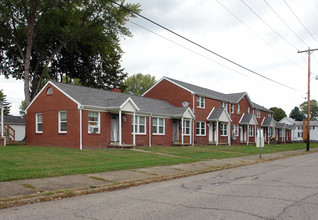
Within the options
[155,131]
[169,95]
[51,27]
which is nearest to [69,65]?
[51,27]

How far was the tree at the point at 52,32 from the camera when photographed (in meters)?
30.0

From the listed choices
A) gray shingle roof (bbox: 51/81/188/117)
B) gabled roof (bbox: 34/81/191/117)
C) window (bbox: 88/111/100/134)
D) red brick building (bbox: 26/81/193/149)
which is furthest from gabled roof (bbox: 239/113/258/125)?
window (bbox: 88/111/100/134)

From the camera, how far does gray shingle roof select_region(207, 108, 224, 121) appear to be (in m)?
34.8

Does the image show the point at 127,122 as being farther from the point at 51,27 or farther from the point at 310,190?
the point at 310,190

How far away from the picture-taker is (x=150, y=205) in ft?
22.4

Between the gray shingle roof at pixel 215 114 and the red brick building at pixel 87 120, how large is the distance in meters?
8.65

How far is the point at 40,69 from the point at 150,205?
35091 mm

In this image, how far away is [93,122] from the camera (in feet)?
74.0

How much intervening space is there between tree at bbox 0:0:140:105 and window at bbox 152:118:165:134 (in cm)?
1149

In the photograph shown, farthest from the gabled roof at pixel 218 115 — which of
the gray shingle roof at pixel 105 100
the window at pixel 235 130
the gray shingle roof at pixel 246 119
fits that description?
the gray shingle roof at pixel 246 119

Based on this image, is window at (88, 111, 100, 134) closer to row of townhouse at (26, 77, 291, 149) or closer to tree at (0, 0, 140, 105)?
row of townhouse at (26, 77, 291, 149)

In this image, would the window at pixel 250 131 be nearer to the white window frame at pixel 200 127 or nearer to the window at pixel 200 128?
the white window frame at pixel 200 127

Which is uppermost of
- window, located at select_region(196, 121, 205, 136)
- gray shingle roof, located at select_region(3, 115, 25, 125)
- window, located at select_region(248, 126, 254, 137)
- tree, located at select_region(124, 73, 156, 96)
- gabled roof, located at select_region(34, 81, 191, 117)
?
tree, located at select_region(124, 73, 156, 96)

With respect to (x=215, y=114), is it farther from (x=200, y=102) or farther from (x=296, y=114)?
(x=296, y=114)
